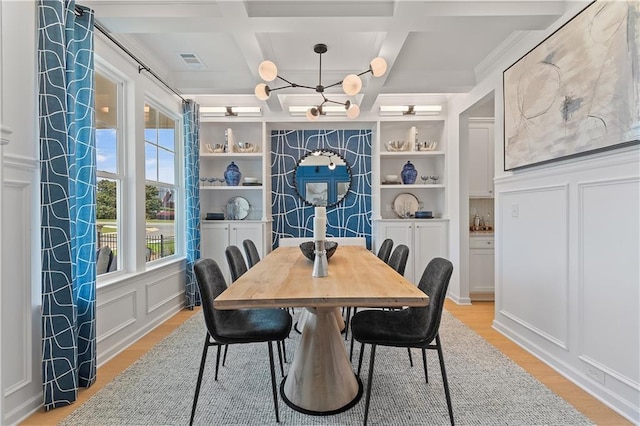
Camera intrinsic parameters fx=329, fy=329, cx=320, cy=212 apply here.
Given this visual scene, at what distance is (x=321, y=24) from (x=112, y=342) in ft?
9.61

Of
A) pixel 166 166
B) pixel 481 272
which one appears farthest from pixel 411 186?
pixel 166 166

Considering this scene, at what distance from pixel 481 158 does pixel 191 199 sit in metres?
3.86

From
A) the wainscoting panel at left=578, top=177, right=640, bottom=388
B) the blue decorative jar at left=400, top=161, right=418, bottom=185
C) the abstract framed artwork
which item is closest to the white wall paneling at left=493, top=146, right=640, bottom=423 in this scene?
the wainscoting panel at left=578, top=177, right=640, bottom=388

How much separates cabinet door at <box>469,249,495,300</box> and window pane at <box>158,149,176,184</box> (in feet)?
12.7

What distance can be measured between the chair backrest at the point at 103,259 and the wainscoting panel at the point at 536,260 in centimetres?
351

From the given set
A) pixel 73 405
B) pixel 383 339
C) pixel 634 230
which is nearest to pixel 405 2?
pixel 634 230

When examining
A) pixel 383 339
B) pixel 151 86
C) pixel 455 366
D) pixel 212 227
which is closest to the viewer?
pixel 383 339

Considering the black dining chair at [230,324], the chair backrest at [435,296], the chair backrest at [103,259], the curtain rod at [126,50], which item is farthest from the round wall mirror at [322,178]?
the chair backrest at [435,296]

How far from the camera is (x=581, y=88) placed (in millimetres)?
2082

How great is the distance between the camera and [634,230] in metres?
1.80

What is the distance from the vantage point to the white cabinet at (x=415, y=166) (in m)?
4.71

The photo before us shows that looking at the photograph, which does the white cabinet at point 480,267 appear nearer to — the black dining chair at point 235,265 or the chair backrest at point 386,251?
the chair backrest at point 386,251

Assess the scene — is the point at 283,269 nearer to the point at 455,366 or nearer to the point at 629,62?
the point at 455,366

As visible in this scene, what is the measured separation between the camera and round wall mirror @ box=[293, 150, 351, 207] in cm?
497
